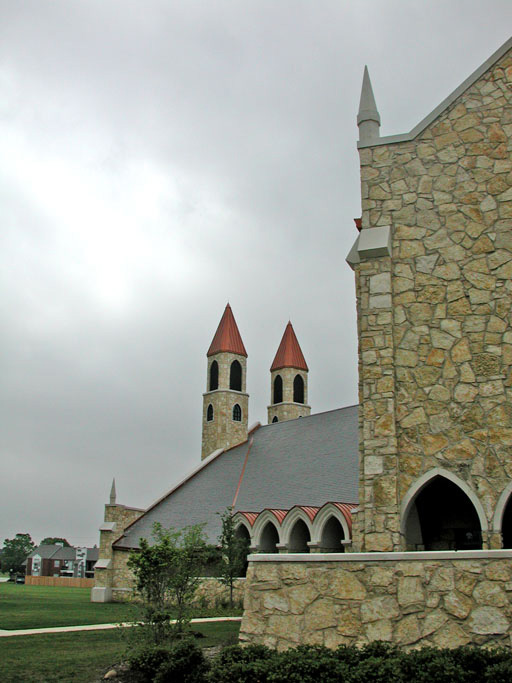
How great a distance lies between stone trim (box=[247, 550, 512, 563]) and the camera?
7582mm

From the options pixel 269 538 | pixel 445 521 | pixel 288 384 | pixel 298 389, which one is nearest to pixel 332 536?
pixel 269 538

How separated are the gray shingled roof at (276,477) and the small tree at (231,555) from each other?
2.84m

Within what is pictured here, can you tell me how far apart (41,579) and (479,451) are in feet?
218

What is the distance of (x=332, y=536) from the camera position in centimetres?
2658

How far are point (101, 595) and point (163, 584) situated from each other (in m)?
25.1

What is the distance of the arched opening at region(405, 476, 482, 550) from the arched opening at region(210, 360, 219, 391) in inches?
1491

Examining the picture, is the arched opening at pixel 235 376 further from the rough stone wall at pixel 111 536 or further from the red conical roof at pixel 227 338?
the rough stone wall at pixel 111 536

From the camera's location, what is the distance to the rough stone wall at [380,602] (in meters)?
7.42

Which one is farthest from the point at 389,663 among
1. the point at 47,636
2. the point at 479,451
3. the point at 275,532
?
the point at 275,532

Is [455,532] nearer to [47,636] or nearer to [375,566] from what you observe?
[375,566]

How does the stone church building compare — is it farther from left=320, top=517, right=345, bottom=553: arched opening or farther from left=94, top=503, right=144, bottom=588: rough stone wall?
left=94, top=503, right=144, bottom=588: rough stone wall

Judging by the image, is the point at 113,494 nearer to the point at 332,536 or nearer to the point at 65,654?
the point at 332,536

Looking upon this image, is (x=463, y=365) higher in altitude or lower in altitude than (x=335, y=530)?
higher

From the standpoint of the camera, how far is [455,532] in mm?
12641
